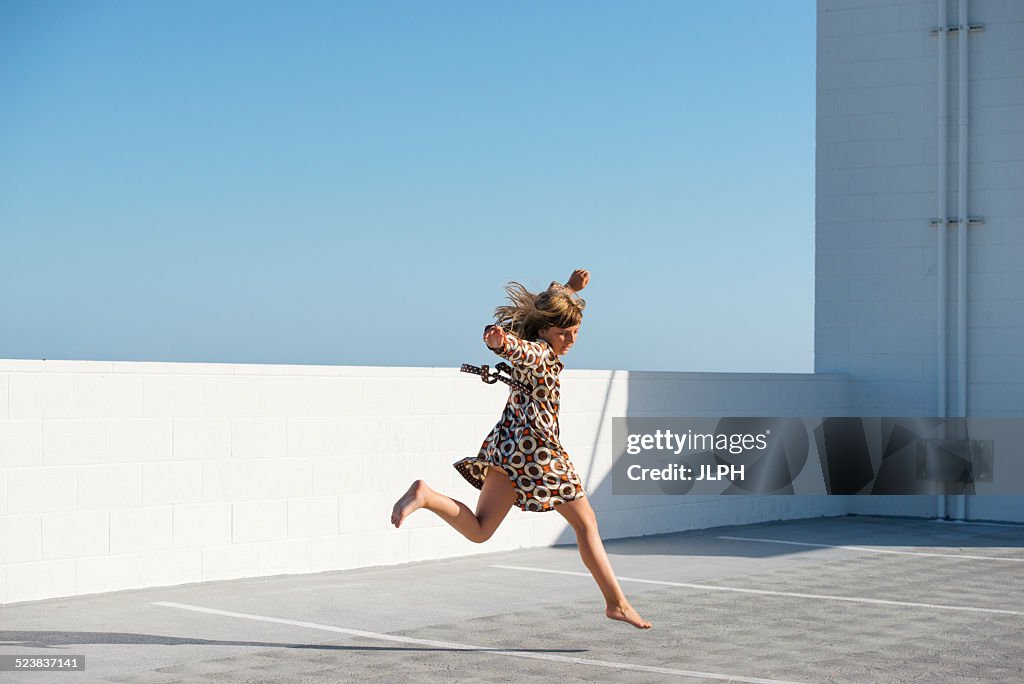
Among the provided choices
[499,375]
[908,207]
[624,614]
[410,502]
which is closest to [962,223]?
[908,207]

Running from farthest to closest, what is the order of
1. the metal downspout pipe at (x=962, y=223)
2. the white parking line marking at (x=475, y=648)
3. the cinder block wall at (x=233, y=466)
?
1. the metal downspout pipe at (x=962, y=223)
2. the cinder block wall at (x=233, y=466)
3. the white parking line marking at (x=475, y=648)

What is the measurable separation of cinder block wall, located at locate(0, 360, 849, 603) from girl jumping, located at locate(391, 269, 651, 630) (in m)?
3.10

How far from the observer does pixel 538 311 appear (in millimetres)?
7102

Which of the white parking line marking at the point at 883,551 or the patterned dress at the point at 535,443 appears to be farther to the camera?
the white parking line marking at the point at 883,551

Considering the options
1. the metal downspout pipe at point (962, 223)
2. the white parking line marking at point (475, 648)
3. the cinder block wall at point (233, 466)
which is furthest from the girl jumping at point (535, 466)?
the metal downspout pipe at point (962, 223)

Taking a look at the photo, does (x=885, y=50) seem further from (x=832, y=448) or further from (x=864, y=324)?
(x=832, y=448)

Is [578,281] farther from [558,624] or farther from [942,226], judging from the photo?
[942,226]

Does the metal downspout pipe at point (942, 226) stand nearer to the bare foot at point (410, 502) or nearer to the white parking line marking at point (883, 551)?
the white parking line marking at point (883, 551)

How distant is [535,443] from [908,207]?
986cm

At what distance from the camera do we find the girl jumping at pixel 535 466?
689 centimetres

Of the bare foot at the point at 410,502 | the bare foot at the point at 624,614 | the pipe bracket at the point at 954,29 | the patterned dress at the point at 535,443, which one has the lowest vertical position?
the bare foot at the point at 624,614

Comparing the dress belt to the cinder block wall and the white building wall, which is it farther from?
the white building wall

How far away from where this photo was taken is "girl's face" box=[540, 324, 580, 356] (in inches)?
280

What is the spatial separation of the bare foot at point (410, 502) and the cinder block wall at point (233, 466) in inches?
126
